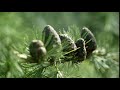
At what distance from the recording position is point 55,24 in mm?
3039

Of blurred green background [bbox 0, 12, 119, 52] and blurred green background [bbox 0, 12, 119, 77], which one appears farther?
blurred green background [bbox 0, 12, 119, 52]

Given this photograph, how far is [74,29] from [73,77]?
0.49ft

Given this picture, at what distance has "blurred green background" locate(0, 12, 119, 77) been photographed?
190cm

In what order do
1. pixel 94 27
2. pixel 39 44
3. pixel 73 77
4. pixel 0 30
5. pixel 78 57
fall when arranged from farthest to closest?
pixel 94 27
pixel 0 30
pixel 73 77
pixel 78 57
pixel 39 44

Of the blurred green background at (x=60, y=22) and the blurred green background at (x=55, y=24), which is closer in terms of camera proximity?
the blurred green background at (x=55, y=24)

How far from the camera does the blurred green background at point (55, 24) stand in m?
1.90

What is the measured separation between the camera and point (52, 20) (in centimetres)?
304
